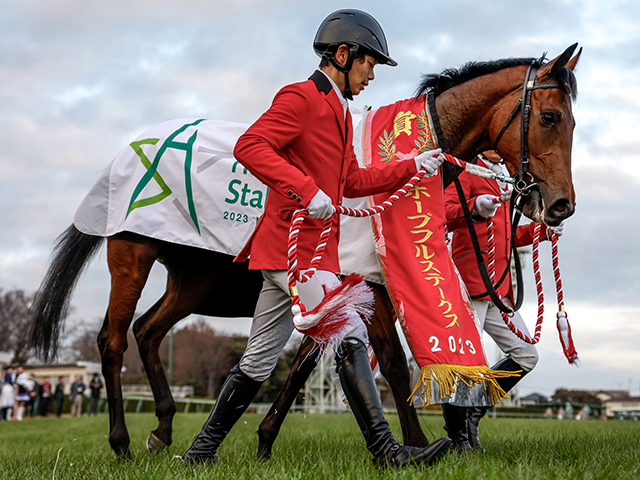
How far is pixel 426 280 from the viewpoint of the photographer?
3572 mm

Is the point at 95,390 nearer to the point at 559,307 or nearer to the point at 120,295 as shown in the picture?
the point at 120,295

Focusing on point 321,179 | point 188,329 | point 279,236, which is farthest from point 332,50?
point 188,329

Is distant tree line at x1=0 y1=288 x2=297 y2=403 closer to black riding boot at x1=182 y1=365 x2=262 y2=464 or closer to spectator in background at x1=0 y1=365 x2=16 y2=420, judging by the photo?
spectator in background at x1=0 y1=365 x2=16 y2=420

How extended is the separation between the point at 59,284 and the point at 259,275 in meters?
1.85

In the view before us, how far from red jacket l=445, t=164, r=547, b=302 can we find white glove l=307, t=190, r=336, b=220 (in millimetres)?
1833

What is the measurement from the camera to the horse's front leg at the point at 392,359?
141 inches

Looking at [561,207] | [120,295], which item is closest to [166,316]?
[120,295]

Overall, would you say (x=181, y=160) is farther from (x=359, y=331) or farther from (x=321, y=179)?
(x=359, y=331)

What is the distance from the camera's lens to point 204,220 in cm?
491

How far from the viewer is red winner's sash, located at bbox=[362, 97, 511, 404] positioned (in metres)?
3.41

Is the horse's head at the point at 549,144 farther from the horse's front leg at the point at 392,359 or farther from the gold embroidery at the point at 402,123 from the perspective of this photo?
the horse's front leg at the point at 392,359

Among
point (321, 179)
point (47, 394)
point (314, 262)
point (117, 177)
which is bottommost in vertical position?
point (47, 394)

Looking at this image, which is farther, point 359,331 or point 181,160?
point 181,160

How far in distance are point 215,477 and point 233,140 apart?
119 inches
